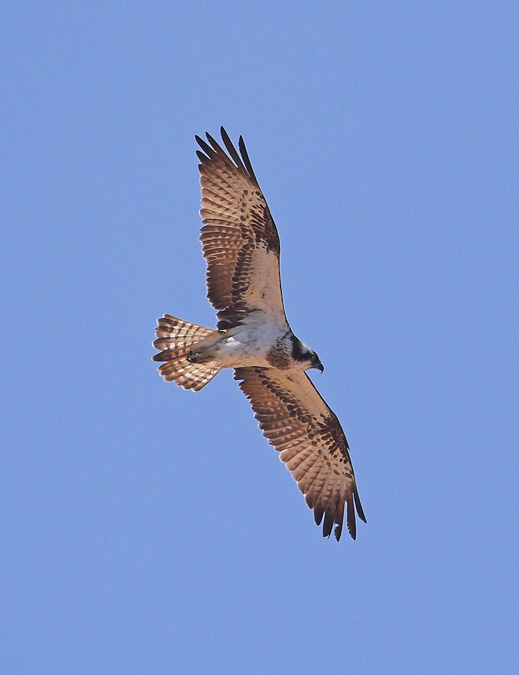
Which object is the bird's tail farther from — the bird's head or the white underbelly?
the bird's head

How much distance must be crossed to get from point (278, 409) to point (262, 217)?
231 centimetres

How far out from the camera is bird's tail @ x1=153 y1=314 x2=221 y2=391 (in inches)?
539

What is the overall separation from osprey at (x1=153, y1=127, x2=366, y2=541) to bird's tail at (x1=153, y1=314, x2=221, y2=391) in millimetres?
11

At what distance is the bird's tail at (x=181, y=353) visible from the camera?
45.0 ft

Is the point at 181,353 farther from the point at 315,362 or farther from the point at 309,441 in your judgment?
the point at 309,441

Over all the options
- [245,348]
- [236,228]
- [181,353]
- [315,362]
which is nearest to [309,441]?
[315,362]

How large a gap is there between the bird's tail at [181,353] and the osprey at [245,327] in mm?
11

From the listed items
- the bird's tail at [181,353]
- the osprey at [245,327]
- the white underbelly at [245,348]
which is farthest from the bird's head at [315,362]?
the bird's tail at [181,353]

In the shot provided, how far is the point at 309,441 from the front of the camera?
47.2 feet

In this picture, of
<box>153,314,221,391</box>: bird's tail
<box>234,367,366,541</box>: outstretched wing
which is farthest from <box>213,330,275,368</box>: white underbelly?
<box>234,367,366,541</box>: outstretched wing

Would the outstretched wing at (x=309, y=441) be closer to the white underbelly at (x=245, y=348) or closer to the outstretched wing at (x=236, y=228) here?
the white underbelly at (x=245, y=348)

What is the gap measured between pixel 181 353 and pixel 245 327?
810 mm

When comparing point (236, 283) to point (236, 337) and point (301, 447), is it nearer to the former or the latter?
point (236, 337)

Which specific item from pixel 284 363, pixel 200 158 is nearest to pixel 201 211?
pixel 200 158
